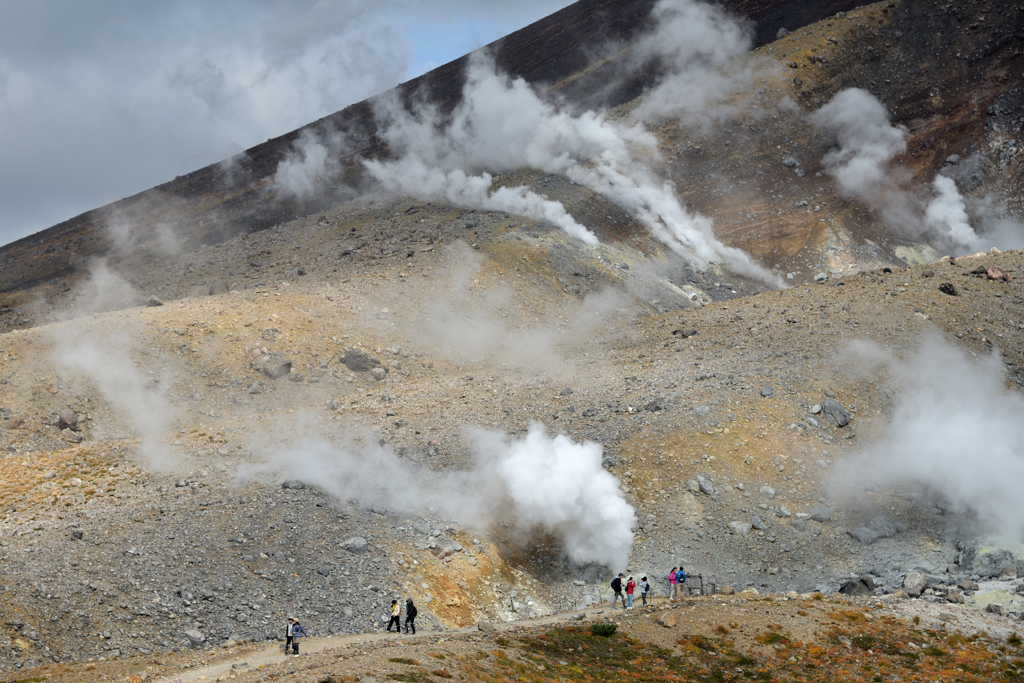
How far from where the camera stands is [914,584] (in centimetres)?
1853

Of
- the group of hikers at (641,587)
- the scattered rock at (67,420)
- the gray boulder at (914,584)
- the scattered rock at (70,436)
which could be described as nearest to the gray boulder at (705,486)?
the group of hikers at (641,587)

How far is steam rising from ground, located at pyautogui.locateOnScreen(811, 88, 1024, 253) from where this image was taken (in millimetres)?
42969

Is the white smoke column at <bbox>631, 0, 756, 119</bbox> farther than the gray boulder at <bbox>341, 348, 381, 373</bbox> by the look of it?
Yes

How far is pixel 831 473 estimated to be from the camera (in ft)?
72.7

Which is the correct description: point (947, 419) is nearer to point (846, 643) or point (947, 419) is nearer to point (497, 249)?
point (846, 643)

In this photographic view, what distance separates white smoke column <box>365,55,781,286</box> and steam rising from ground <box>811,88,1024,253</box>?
31.2 ft

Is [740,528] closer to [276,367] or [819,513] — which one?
[819,513]

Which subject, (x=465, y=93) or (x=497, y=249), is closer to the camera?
(x=497, y=249)

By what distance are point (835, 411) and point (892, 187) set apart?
27585 mm

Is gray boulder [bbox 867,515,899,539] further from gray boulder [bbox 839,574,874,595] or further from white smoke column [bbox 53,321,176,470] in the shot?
white smoke column [bbox 53,321,176,470]

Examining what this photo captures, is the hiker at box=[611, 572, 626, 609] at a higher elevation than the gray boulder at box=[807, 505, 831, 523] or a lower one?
lower

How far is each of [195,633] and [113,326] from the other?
57.2 feet

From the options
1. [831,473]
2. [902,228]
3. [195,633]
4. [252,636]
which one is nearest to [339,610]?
[252,636]

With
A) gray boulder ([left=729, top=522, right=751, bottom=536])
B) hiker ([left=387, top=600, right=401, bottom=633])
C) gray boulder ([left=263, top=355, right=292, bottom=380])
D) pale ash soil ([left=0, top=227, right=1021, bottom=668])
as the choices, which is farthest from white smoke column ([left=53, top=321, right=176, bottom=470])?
gray boulder ([left=729, top=522, right=751, bottom=536])
